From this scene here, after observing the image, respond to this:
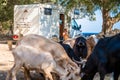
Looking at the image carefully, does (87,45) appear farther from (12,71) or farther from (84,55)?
(12,71)

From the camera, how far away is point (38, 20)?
24.9 m

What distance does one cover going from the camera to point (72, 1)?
77.2 ft

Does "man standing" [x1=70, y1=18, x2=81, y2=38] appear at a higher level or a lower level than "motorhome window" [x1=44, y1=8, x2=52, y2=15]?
lower

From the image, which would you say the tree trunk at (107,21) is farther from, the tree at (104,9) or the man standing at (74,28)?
the man standing at (74,28)

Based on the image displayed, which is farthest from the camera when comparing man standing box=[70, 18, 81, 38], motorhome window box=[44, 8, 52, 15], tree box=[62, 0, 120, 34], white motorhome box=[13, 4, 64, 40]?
man standing box=[70, 18, 81, 38]

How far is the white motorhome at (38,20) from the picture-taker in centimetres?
2494

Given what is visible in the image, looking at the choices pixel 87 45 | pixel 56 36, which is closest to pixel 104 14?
pixel 56 36

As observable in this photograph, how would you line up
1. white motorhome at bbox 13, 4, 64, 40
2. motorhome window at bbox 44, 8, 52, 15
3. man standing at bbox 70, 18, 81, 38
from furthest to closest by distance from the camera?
man standing at bbox 70, 18, 81, 38 → motorhome window at bbox 44, 8, 52, 15 → white motorhome at bbox 13, 4, 64, 40

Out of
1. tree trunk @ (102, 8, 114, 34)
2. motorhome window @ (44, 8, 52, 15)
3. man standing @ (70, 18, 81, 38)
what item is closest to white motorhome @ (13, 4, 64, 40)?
motorhome window @ (44, 8, 52, 15)

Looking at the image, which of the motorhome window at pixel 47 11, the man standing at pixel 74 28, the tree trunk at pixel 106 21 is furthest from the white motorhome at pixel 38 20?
the tree trunk at pixel 106 21

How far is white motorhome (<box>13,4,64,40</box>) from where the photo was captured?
24938mm

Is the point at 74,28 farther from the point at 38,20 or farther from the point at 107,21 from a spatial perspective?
the point at 107,21

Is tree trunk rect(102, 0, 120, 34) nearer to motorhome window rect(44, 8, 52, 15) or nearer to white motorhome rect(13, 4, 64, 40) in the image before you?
white motorhome rect(13, 4, 64, 40)

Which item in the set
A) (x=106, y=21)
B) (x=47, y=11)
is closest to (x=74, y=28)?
(x=47, y=11)
